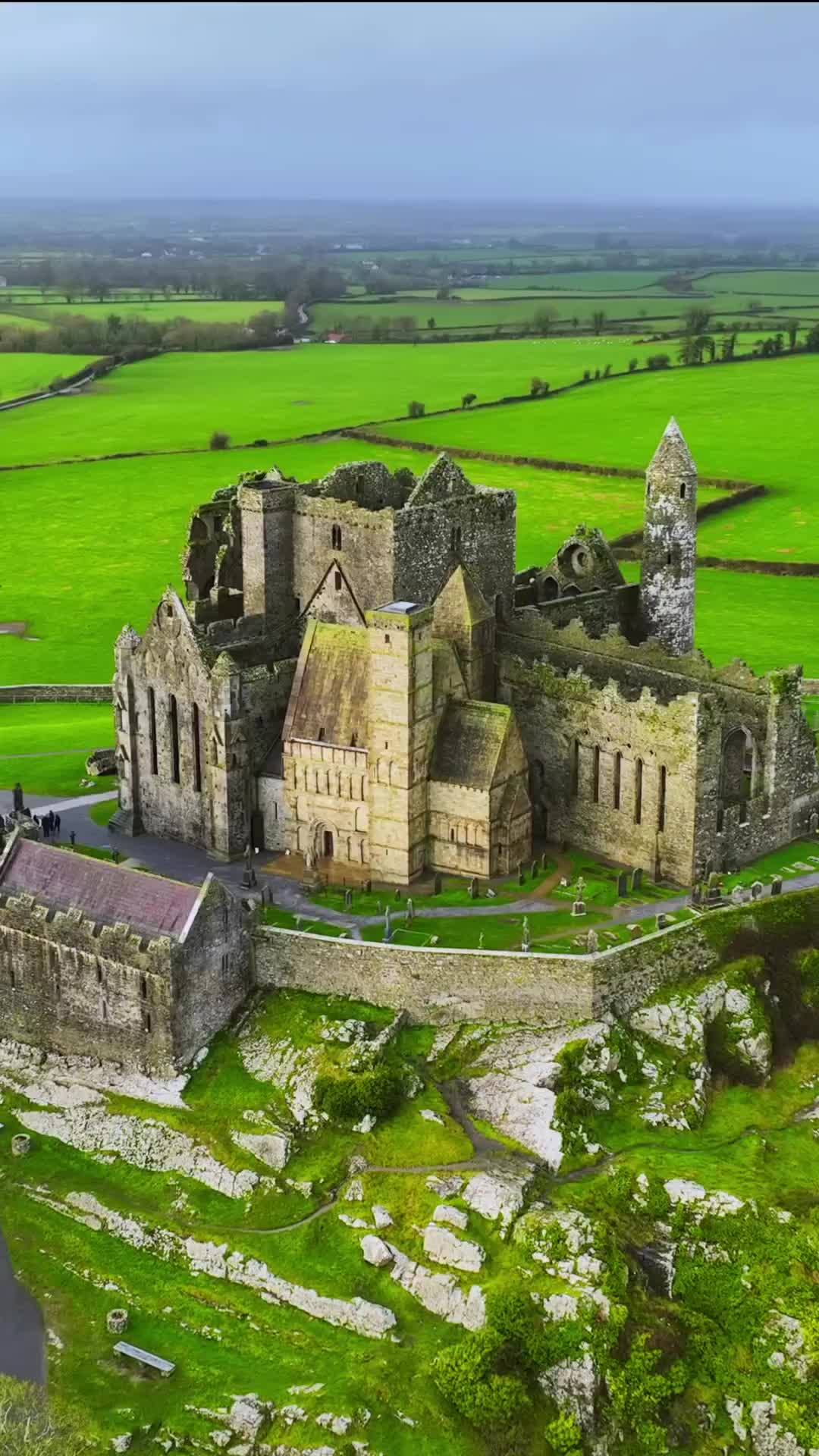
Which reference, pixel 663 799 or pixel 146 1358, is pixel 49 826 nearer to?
pixel 663 799

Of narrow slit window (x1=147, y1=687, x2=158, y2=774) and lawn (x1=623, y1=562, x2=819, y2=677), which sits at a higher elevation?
narrow slit window (x1=147, y1=687, x2=158, y2=774)

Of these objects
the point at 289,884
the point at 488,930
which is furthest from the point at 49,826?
the point at 488,930

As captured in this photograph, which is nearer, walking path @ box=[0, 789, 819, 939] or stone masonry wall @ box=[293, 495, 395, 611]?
walking path @ box=[0, 789, 819, 939]

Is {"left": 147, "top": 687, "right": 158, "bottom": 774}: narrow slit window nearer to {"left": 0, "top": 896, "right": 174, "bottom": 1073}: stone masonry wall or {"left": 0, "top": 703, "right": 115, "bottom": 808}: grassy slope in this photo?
{"left": 0, "top": 703, "right": 115, "bottom": 808}: grassy slope

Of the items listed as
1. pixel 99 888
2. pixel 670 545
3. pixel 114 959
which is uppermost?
pixel 670 545

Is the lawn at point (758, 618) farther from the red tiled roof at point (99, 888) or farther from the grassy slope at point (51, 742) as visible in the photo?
the red tiled roof at point (99, 888)

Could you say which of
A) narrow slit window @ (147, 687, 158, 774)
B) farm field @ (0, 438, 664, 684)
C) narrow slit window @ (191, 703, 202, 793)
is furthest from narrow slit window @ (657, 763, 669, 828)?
farm field @ (0, 438, 664, 684)

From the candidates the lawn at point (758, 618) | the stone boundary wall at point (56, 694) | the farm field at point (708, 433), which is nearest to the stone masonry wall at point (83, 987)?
the stone boundary wall at point (56, 694)
